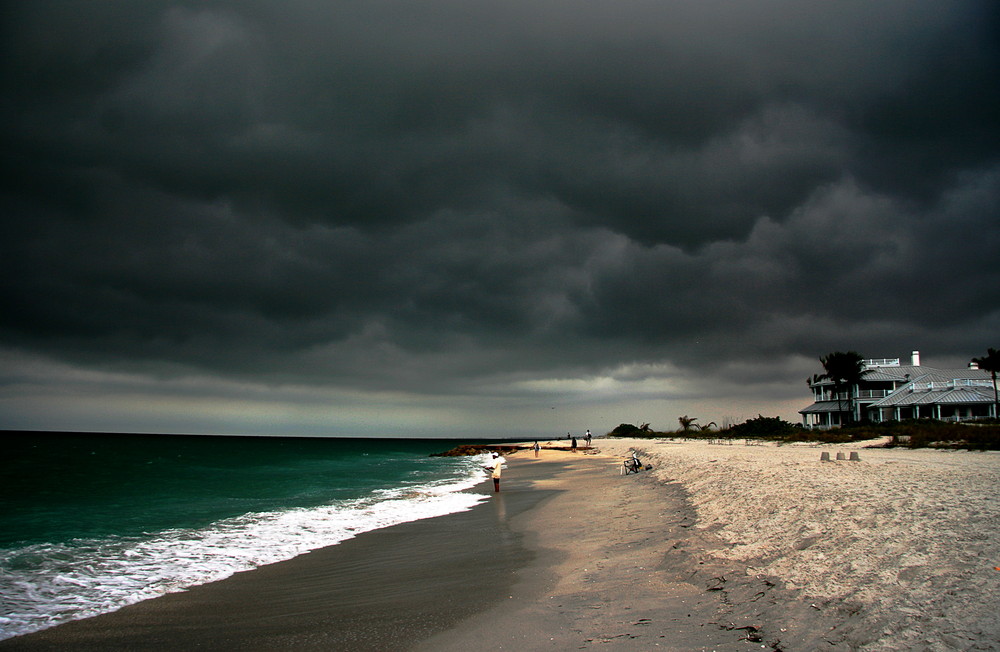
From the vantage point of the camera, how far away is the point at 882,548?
24.5 ft

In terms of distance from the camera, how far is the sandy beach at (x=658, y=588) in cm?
566

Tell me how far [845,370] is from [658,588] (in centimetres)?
7006

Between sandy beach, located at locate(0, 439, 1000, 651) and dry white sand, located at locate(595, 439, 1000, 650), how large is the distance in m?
0.03

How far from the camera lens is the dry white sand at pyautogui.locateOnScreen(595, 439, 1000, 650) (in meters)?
5.16

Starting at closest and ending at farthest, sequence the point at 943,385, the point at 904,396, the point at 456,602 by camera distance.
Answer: the point at 456,602 < the point at 943,385 < the point at 904,396

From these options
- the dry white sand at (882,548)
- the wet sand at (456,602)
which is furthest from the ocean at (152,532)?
the dry white sand at (882,548)

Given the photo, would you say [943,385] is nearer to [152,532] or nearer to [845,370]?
[845,370]

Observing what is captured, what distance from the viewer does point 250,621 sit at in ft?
25.6

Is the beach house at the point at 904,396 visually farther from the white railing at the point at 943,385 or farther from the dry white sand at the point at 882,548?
the dry white sand at the point at 882,548

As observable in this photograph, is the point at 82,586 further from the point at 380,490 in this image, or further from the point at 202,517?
the point at 380,490

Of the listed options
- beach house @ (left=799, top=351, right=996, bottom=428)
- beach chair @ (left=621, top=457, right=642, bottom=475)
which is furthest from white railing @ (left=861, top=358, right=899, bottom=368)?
beach chair @ (left=621, top=457, right=642, bottom=475)

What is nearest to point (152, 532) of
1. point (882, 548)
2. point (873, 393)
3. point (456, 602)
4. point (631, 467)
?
point (456, 602)

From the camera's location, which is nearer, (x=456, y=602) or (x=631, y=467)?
(x=456, y=602)

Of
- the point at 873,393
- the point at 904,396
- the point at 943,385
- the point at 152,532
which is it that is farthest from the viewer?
the point at 873,393
